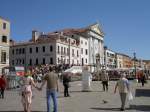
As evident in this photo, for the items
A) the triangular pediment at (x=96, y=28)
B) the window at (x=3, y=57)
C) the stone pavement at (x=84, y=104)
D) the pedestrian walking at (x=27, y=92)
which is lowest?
the stone pavement at (x=84, y=104)

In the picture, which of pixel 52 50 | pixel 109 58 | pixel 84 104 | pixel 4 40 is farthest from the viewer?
pixel 109 58

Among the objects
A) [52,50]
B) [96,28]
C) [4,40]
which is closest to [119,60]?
[96,28]

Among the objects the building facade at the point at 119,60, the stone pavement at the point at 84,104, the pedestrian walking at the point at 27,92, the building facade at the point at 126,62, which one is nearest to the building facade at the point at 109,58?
the building facade at the point at 119,60

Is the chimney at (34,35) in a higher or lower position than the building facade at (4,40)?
higher

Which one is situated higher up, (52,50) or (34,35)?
(34,35)

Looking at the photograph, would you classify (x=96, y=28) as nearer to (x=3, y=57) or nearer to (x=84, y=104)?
(x=3, y=57)

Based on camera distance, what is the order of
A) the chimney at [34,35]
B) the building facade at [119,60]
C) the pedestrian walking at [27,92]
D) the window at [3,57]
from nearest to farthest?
the pedestrian walking at [27,92], the window at [3,57], the chimney at [34,35], the building facade at [119,60]

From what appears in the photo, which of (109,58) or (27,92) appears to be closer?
(27,92)

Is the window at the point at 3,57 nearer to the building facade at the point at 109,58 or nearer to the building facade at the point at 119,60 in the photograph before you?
the building facade at the point at 109,58

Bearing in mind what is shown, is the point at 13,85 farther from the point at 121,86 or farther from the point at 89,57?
the point at 89,57

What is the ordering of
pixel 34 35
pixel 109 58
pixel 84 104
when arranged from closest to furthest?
1. pixel 84 104
2. pixel 34 35
3. pixel 109 58

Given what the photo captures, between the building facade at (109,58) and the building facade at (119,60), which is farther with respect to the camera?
the building facade at (119,60)

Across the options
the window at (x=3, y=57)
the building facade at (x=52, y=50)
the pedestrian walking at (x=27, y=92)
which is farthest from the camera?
the building facade at (x=52, y=50)

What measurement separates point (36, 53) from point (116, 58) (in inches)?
2741
